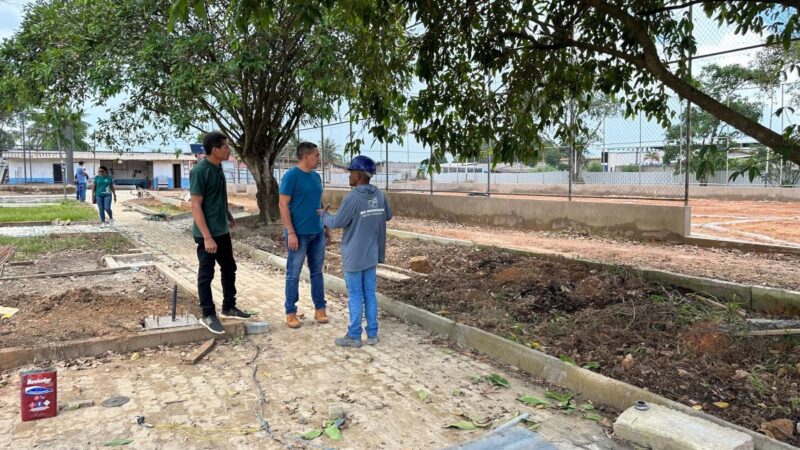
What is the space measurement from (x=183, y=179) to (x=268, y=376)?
5729 cm

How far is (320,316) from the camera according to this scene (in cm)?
594

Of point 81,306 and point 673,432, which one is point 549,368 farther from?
point 81,306

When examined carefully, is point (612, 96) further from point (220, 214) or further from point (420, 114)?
point (220, 214)

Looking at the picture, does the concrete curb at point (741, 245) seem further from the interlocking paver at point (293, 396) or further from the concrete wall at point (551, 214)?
the interlocking paver at point (293, 396)

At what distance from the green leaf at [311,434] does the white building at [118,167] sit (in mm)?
53618

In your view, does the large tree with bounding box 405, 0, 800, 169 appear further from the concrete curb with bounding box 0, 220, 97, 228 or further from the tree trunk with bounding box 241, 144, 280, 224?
the concrete curb with bounding box 0, 220, 97, 228

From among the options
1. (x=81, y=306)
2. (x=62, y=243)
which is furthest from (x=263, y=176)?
(x=81, y=306)

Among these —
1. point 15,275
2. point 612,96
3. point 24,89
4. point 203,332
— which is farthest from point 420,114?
point 24,89

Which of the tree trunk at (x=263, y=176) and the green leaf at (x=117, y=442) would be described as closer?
the green leaf at (x=117, y=442)

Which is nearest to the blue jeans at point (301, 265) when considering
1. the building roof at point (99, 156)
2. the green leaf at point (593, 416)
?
the green leaf at point (593, 416)

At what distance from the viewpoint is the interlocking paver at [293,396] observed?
342 cm

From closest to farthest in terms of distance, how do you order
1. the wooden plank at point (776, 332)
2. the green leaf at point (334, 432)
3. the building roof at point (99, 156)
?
the green leaf at point (334, 432) < the wooden plank at point (776, 332) < the building roof at point (99, 156)

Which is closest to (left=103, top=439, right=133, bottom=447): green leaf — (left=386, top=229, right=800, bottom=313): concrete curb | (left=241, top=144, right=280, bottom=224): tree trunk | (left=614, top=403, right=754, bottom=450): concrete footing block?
(left=614, top=403, right=754, bottom=450): concrete footing block

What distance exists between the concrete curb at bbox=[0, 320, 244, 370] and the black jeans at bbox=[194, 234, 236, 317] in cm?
22
